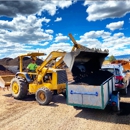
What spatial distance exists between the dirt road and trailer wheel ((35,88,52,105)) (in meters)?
0.27

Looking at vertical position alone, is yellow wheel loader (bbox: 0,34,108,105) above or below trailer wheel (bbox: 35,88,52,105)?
above

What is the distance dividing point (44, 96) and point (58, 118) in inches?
84.5

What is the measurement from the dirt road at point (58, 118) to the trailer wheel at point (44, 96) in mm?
273

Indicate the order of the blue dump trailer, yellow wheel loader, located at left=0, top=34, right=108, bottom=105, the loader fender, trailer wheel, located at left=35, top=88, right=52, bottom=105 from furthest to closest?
the loader fender, yellow wheel loader, located at left=0, top=34, right=108, bottom=105, trailer wheel, located at left=35, top=88, right=52, bottom=105, the blue dump trailer

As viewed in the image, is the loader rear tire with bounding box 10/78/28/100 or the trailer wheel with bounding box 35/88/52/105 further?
the loader rear tire with bounding box 10/78/28/100

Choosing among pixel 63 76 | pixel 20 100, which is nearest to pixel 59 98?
pixel 63 76

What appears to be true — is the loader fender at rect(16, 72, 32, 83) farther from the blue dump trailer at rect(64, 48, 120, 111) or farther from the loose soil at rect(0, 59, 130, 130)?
the blue dump trailer at rect(64, 48, 120, 111)

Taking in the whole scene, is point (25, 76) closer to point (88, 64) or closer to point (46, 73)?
point (46, 73)

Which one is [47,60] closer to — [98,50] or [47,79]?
[47,79]

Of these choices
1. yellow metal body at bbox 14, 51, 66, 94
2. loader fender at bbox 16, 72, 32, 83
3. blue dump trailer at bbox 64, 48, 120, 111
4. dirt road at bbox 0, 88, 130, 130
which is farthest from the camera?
loader fender at bbox 16, 72, 32, 83

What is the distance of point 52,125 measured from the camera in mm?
6672

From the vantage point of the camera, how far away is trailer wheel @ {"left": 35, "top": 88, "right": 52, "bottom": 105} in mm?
9125

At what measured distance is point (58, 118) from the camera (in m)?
7.36

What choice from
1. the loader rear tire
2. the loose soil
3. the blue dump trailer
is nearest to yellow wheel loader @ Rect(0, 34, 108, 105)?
the loader rear tire
